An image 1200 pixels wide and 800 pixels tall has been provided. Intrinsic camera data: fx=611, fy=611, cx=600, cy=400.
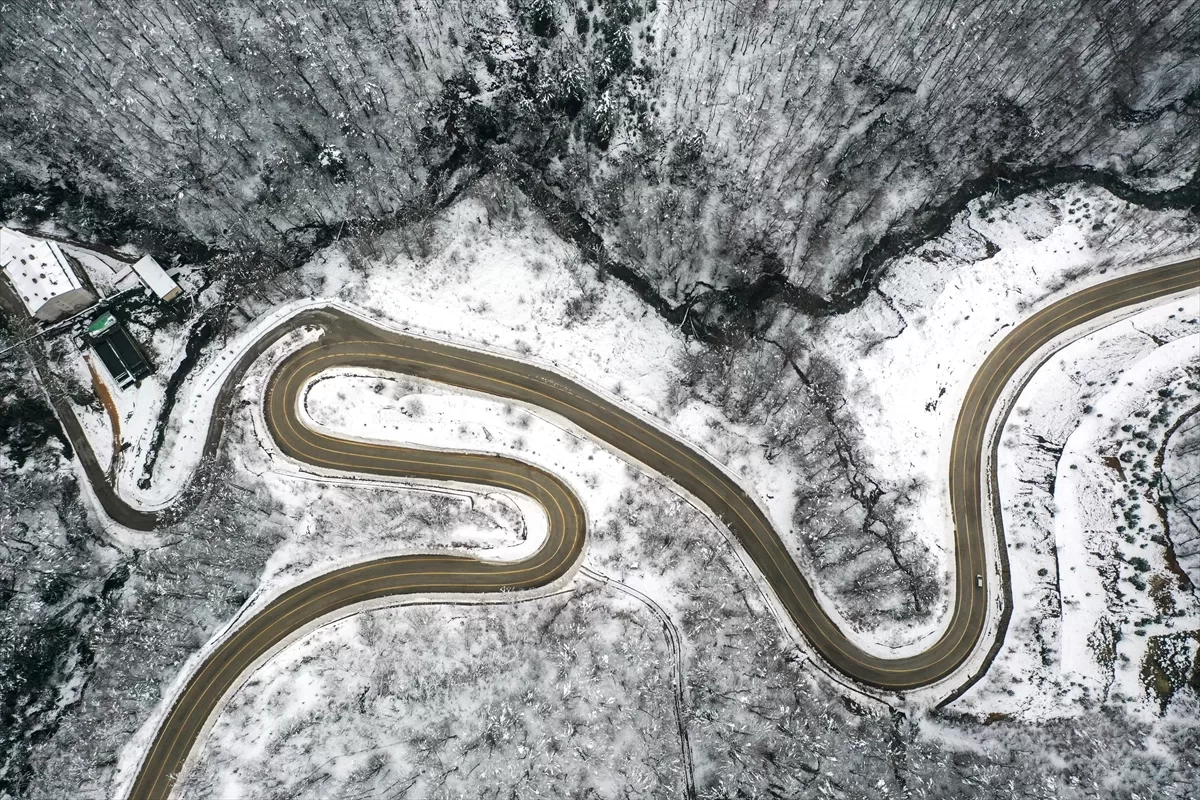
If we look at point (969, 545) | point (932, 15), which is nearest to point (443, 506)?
point (969, 545)

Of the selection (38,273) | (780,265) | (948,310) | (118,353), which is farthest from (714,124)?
(38,273)

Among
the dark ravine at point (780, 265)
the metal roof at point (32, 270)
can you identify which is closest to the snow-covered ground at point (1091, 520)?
the dark ravine at point (780, 265)

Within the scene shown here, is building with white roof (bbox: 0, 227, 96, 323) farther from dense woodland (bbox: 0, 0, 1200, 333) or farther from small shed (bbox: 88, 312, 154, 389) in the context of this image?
dense woodland (bbox: 0, 0, 1200, 333)

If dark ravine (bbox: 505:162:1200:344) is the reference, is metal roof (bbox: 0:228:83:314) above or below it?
below

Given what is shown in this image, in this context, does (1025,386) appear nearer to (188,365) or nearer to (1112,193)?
(1112,193)

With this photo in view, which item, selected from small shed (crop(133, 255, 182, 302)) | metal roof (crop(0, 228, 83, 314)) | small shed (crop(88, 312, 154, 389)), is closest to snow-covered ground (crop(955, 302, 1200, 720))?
small shed (crop(88, 312, 154, 389))

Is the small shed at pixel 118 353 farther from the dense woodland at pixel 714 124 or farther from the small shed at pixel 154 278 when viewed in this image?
the dense woodland at pixel 714 124
